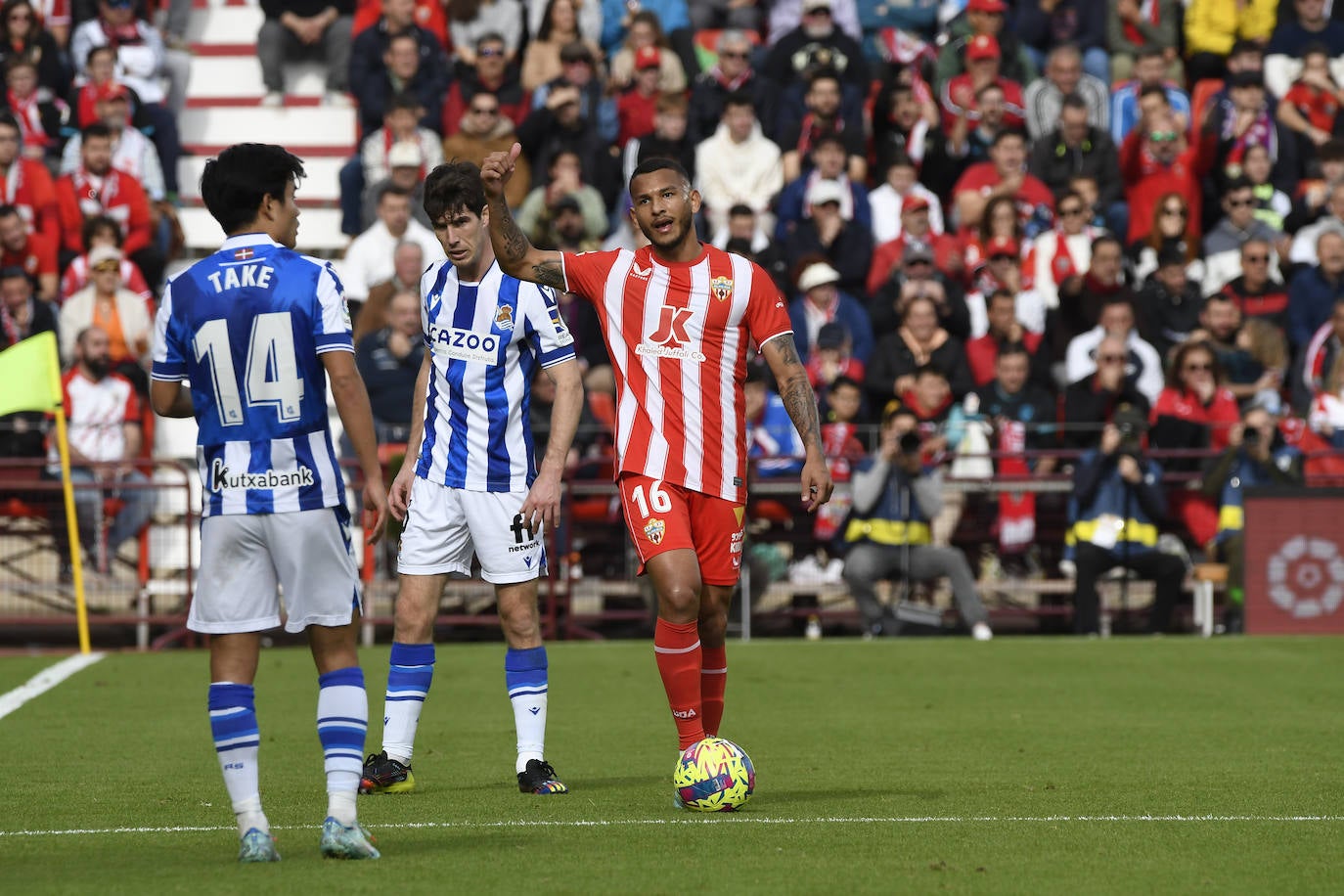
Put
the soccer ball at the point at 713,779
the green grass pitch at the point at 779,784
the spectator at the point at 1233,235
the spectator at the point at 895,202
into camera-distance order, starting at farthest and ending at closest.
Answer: the spectator at the point at 895,202 < the spectator at the point at 1233,235 < the soccer ball at the point at 713,779 < the green grass pitch at the point at 779,784

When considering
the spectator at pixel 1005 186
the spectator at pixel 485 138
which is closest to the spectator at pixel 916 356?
the spectator at pixel 1005 186

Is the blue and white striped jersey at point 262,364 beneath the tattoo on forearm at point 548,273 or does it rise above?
beneath

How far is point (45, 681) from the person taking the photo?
12578mm

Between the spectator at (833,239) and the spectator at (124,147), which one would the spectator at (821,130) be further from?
the spectator at (124,147)

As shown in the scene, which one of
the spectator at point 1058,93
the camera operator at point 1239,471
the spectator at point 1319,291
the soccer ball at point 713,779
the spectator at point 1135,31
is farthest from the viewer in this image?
the spectator at point 1135,31

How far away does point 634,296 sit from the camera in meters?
7.56

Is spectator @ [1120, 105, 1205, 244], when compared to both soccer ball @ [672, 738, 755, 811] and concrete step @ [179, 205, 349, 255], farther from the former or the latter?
soccer ball @ [672, 738, 755, 811]

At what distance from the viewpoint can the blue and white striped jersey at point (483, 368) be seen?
8.04 metres

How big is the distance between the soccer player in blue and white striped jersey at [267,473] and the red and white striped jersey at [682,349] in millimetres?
1679

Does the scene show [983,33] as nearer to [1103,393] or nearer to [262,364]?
[1103,393]

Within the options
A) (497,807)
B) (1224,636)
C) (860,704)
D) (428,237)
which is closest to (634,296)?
(497,807)

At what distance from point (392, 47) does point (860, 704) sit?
1080 cm

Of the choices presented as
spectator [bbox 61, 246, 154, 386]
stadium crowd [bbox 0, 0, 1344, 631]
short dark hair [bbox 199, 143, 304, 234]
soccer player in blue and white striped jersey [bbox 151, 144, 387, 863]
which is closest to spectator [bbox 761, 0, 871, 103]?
stadium crowd [bbox 0, 0, 1344, 631]

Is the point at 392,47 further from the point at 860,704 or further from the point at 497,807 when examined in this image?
the point at 497,807
